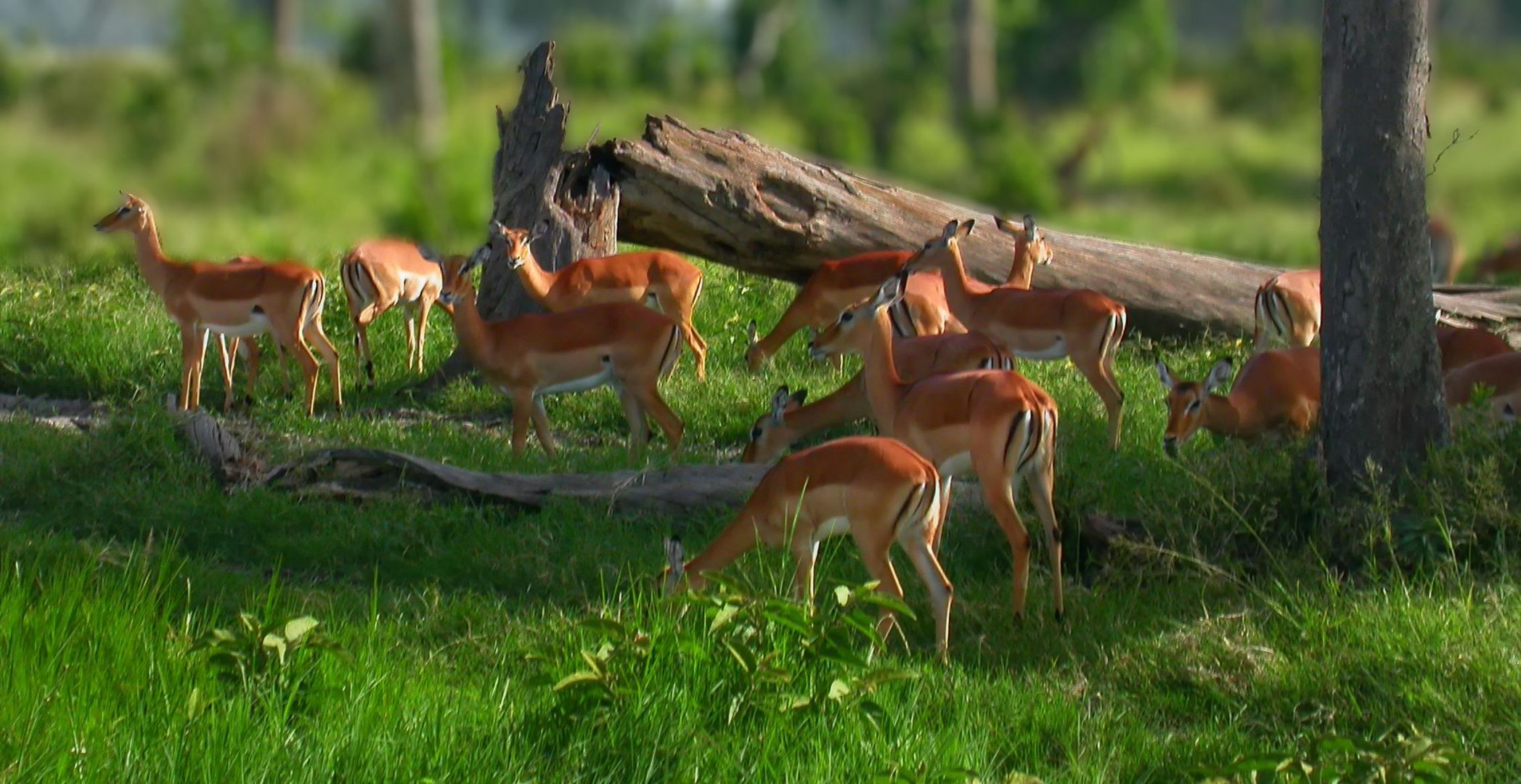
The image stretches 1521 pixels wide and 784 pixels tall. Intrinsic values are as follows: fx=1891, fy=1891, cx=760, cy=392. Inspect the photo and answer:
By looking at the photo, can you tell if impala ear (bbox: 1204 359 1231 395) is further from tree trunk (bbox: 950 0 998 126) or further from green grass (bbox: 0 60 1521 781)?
tree trunk (bbox: 950 0 998 126)

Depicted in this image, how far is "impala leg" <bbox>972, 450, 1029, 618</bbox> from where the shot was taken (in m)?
5.98

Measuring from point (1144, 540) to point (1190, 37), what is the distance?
6746 centimetres

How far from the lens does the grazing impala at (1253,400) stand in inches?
295

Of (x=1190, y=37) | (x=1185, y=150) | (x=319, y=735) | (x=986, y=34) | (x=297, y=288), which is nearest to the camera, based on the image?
(x=319, y=735)

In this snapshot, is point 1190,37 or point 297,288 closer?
point 297,288

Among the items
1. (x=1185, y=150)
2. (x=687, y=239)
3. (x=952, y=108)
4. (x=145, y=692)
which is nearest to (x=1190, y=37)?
(x=1185, y=150)

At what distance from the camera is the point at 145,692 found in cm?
482

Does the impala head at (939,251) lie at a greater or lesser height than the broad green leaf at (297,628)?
greater

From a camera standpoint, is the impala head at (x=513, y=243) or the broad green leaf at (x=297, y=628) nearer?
the broad green leaf at (x=297, y=628)

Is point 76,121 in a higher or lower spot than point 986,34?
lower

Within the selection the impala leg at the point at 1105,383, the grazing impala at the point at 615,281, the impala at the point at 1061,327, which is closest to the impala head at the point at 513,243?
the grazing impala at the point at 615,281

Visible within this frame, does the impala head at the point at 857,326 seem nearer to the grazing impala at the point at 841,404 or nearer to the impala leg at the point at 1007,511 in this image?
the grazing impala at the point at 841,404

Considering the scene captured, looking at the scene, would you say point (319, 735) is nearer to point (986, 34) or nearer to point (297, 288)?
point (297, 288)

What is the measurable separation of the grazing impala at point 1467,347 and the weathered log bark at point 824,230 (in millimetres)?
1340
